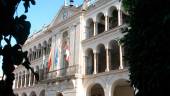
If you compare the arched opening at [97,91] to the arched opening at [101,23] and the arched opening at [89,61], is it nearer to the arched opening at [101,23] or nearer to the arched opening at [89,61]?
the arched opening at [89,61]

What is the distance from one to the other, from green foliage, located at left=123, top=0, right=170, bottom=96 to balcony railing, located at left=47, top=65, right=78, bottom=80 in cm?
1421

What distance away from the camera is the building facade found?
2116 centimetres

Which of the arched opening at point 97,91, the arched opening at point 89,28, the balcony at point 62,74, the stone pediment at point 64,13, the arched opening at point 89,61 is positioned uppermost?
the stone pediment at point 64,13

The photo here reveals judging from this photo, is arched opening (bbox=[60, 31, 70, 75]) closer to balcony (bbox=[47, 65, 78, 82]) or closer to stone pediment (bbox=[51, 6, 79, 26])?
balcony (bbox=[47, 65, 78, 82])

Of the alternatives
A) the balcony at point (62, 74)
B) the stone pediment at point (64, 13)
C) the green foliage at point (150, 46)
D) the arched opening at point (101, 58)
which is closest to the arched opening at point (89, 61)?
the arched opening at point (101, 58)

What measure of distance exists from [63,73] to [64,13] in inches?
231

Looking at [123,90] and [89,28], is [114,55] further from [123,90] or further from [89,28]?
[89,28]

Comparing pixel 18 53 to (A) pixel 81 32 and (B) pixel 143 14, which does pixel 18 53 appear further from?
(A) pixel 81 32

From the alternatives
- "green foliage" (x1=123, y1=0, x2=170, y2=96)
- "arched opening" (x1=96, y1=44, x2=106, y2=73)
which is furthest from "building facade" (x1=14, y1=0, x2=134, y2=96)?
"green foliage" (x1=123, y1=0, x2=170, y2=96)

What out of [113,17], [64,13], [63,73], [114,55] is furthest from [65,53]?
[113,17]

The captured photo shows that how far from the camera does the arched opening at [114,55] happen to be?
21.9 meters

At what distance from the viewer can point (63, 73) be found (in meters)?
25.1

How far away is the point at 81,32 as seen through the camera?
79.8ft

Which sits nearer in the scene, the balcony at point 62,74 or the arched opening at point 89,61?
the arched opening at point 89,61
